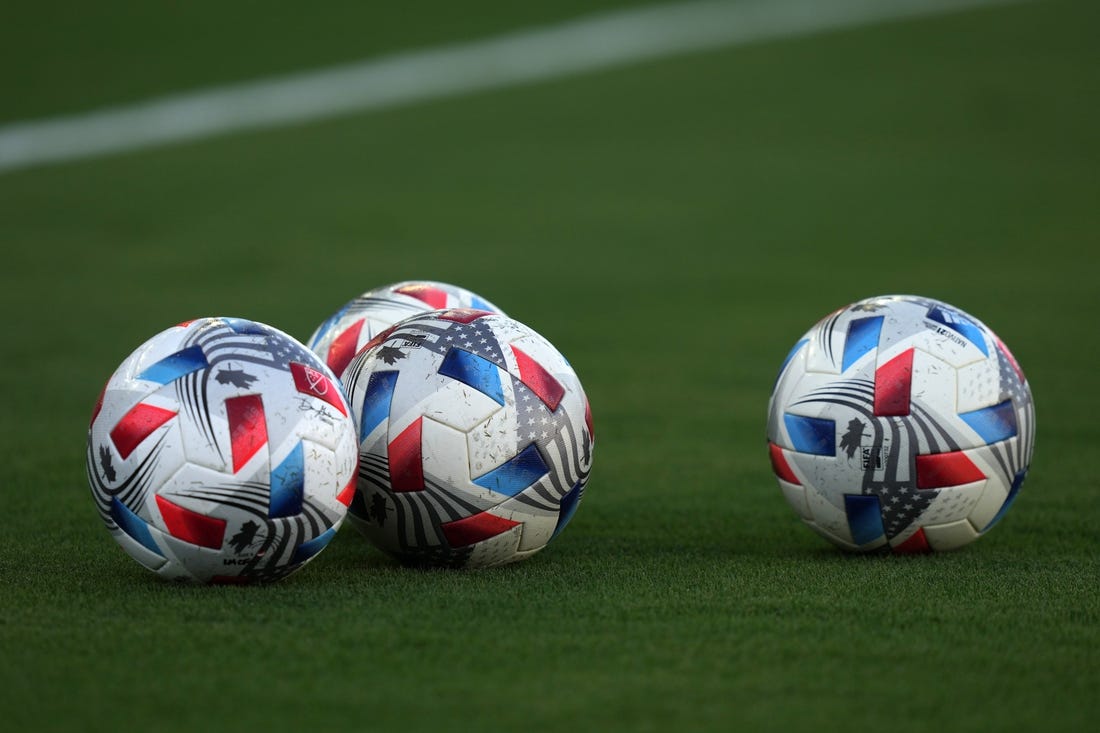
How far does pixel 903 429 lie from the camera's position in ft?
20.9

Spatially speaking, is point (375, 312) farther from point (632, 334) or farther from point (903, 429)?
point (632, 334)

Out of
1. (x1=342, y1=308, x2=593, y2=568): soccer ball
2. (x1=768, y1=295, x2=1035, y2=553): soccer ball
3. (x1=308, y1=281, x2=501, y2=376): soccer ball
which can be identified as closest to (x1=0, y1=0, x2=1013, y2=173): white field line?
(x1=308, y1=281, x2=501, y2=376): soccer ball

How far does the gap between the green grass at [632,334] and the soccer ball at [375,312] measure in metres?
1.07

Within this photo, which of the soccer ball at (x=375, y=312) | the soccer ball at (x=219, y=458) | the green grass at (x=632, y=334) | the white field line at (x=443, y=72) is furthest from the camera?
the white field line at (x=443, y=72)

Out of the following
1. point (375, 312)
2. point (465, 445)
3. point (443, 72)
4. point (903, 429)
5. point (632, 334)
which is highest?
point (443, 72)

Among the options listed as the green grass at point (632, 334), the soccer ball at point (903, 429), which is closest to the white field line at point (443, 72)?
the green grass at point (632, 334)

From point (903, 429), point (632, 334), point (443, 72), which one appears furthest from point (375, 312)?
point (443, 72)

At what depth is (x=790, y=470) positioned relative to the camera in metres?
6.67

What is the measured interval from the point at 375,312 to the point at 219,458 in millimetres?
2108

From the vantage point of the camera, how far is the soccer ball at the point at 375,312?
7508 millimetres

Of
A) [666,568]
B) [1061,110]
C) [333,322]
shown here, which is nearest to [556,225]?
[1061,110]

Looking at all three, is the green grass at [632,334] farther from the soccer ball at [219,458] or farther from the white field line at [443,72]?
the white field line at [443,72]

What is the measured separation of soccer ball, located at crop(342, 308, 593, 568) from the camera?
618 cm

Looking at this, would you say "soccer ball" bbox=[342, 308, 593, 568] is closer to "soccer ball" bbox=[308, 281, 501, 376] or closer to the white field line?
"soccer ball" bbox=[308, 281, 501, 376]
